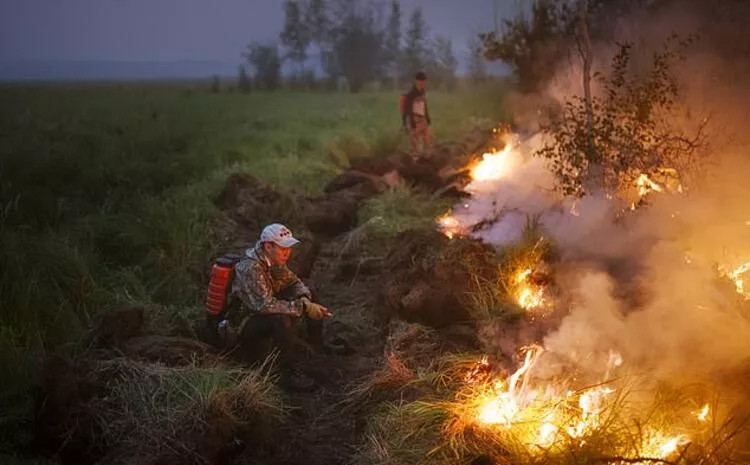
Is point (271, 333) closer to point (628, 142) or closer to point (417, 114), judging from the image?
point (628, 142)

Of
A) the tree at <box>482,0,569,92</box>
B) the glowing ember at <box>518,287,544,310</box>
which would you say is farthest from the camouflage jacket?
the tree at <box>482,0,569,92</box>

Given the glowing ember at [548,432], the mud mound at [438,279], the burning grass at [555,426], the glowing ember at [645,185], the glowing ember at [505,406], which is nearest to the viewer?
the burning grass at [555,426]

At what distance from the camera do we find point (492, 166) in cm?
1278

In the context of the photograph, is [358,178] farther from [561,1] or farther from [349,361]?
[349,361]

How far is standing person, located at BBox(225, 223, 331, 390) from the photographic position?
5.88 metres

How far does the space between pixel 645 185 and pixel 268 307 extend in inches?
210

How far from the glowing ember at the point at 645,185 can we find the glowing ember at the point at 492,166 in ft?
11.9

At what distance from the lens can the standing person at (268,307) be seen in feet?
19.3

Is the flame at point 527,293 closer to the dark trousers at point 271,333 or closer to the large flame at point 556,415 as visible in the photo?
the large flame at point 556,415

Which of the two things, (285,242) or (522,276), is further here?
(522,276)

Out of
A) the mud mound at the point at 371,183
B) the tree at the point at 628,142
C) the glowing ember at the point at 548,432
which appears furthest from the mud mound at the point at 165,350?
the tree at the point at 628,142

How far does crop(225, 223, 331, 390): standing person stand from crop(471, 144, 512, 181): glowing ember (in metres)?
6.75

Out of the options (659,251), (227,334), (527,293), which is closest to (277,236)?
(227,334)

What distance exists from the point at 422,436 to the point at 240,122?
20.7 metres
